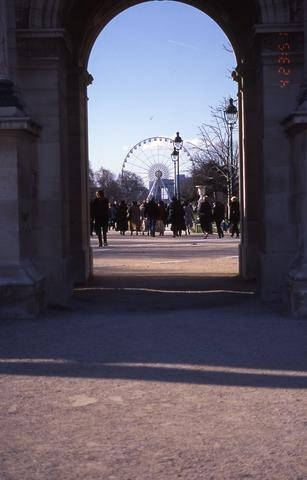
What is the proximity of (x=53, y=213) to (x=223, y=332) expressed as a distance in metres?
4.10

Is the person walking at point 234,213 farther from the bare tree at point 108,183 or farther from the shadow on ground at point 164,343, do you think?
the bare tree at point 108,183

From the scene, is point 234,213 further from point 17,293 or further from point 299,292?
point 17,293

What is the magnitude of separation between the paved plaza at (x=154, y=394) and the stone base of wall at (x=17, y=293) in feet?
0.86

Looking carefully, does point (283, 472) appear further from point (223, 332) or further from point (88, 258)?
point (88, 258)

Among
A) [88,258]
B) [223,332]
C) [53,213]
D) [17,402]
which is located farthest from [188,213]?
[17,402]

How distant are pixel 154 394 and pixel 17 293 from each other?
4.60 metres

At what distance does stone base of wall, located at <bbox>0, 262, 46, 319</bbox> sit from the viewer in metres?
11.4

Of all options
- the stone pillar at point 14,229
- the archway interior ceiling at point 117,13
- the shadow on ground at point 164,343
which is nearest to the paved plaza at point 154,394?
the shadow on ground at point 164,343

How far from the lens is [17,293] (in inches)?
450

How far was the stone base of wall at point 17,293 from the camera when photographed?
37.4ft

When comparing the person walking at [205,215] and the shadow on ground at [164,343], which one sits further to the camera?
the person walking at [205,215]

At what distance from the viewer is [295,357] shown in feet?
28.1

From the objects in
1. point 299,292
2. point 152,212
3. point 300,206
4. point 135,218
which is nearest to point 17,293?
point 299,292

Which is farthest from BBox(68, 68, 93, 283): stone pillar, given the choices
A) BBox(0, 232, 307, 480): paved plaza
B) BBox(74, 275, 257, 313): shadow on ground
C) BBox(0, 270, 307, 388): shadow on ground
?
BBox(0, 232, 307, 480): paved plaza
